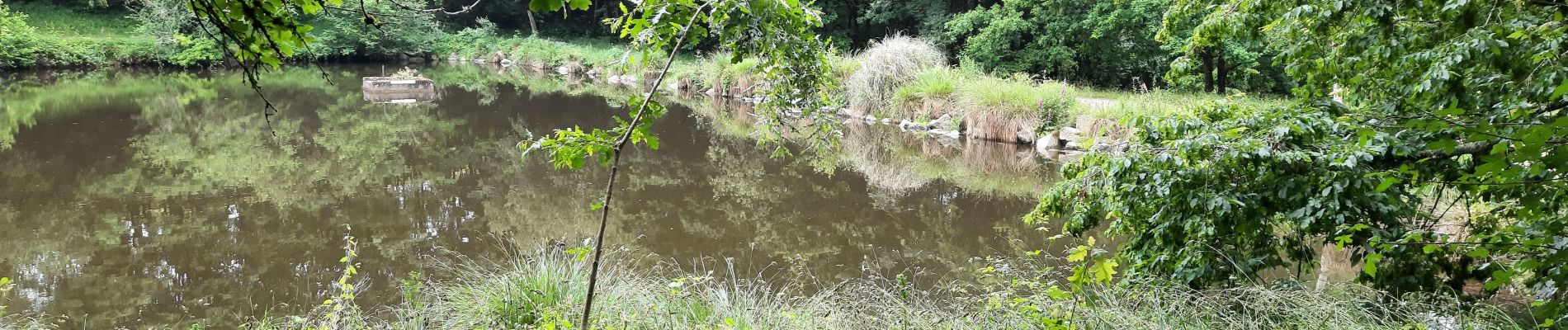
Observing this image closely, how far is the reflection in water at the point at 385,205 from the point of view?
4.79 meters

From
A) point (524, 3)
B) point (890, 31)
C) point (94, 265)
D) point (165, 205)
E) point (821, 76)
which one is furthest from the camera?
point (524, 3)

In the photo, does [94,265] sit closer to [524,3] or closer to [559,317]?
[559,317]

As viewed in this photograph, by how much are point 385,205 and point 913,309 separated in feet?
16.8

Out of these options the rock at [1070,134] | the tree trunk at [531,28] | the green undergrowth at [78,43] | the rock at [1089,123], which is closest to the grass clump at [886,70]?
the rock at [1070,134]

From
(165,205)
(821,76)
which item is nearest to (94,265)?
(165,205)

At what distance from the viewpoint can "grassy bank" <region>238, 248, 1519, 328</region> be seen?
8.68 ft

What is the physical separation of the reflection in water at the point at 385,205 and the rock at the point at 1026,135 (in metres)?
0.39

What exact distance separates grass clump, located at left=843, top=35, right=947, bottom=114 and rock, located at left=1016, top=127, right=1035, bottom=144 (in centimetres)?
258

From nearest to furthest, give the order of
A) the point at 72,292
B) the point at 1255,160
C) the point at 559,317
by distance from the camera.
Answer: the point at 1255,160 < the point at 559,317 < the point at 72,292

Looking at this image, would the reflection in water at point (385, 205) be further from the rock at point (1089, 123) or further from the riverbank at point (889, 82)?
the rock at point (1089, 123)

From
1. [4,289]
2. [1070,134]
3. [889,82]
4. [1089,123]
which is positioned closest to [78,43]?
[889,82]

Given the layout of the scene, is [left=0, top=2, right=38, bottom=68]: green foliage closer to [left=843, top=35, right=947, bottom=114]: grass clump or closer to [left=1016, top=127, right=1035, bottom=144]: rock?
[left=843, top=35, right=947, bottom=114]: grass clump

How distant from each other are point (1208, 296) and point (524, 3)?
3298 cm

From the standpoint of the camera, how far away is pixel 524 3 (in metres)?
32.9
